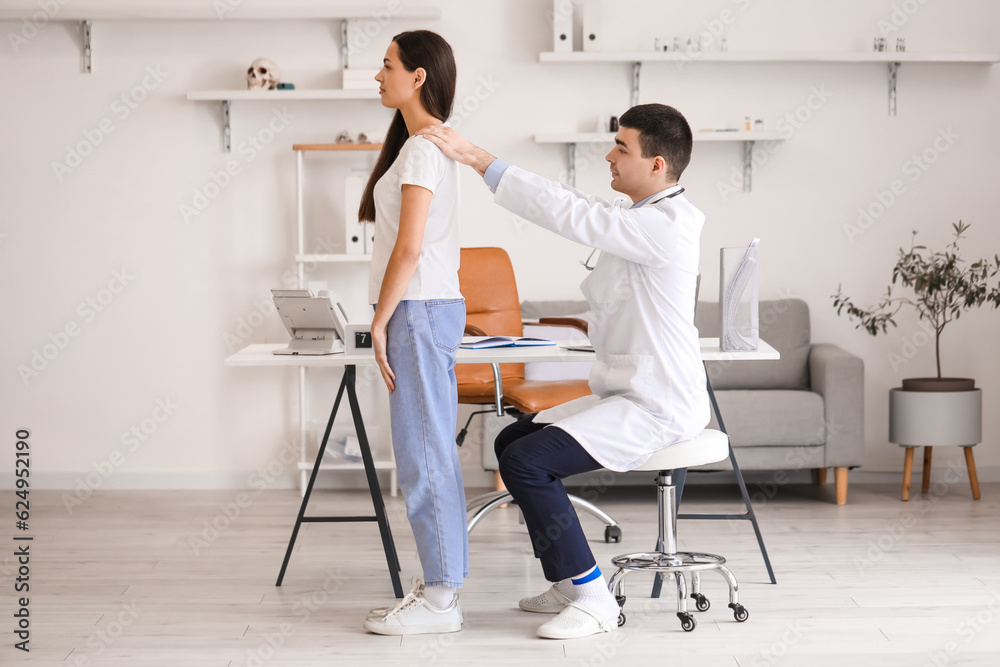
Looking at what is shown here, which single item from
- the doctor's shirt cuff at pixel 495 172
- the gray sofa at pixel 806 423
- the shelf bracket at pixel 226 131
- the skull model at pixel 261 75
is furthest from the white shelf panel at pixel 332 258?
the doctor's shirt cuff at pixel 495 172

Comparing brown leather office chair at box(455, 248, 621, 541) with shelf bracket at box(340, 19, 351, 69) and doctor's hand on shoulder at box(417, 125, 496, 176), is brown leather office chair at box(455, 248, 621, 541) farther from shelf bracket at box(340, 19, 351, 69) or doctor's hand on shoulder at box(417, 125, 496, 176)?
doctor's hand on shoulder at box(417, 125, 496, 176)

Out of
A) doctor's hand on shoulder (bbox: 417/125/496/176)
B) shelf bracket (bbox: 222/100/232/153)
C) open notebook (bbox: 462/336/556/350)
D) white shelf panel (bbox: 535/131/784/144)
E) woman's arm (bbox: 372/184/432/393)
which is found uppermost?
shelf bracket (bbox: 222/100/232/153)

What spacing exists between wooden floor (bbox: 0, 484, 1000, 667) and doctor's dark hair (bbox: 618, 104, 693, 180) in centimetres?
116

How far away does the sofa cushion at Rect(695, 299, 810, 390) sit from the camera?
4113mm

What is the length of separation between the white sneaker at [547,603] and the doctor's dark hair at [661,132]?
1.11 m

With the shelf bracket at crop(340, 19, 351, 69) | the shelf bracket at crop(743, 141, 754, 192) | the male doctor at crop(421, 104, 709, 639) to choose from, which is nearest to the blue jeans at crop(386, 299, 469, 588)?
the male doctor at crop(421, 104, 709, 639)

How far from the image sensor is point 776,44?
4.25m

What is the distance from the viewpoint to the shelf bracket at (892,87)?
167 inches

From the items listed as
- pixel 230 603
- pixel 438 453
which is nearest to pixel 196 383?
pixel 230 603

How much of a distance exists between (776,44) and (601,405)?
2.65 m

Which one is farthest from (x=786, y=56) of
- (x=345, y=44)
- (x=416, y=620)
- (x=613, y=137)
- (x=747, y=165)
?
(x=416, y=620)

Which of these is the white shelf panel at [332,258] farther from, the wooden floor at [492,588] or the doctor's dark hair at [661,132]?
the doctor's dark hair at [661,132]

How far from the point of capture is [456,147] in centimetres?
220

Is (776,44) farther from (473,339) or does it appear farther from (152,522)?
(152,522)
